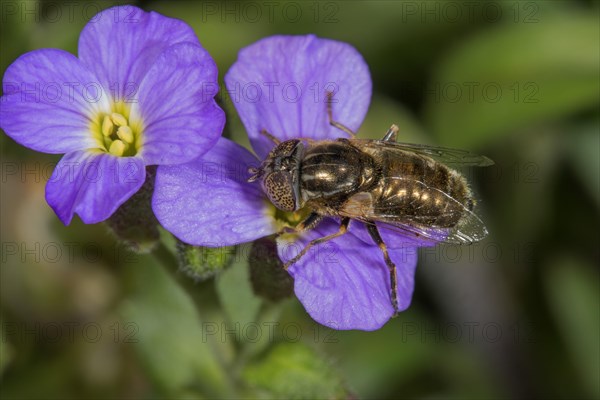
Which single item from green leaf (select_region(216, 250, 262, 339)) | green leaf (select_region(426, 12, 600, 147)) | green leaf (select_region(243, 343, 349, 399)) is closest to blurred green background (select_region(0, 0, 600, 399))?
green leaf (select_region(426, 12, 600, 147))

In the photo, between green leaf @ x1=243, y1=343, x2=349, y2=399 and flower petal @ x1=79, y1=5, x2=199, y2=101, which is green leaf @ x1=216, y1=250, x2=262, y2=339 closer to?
green leaf @ x1=243, y1=343, x2=349, y2=399

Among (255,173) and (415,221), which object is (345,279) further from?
(255,173)

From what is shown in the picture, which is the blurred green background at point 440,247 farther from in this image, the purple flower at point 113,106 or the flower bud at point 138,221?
the purple flower at point 113,106

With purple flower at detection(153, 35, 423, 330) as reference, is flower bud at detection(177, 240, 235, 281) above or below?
below

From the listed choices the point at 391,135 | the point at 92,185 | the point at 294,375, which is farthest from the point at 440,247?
the point at 92,185

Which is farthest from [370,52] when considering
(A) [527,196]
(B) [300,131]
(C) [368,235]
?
(C) [368,235]

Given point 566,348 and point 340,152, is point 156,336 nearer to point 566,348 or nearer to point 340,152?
point 340,152

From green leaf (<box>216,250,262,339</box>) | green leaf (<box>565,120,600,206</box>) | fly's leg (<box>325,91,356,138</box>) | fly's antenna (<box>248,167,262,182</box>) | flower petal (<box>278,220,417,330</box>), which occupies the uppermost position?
fly's leg (<box>325,91,356,138</box>)
